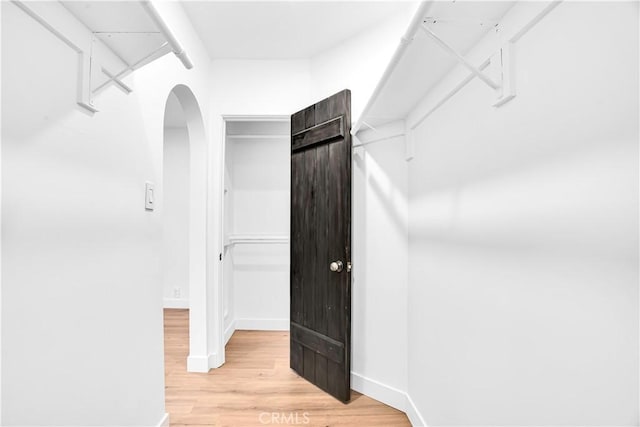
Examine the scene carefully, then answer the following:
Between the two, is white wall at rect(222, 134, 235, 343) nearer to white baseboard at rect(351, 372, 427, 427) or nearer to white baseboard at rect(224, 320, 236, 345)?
white baseboard at rect(224, 320, 236, 345)

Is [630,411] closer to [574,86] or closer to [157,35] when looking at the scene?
[574,86]

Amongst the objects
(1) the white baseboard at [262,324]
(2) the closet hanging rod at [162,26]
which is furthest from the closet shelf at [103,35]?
(1) the white baseboard at [262,324]

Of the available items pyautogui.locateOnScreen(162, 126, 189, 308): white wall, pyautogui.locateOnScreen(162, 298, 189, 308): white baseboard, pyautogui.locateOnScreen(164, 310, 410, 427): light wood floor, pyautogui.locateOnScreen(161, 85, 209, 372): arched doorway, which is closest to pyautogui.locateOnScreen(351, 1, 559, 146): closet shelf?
pyautogui.locateOnScreen(161, 85, 209, 372): arched doorway

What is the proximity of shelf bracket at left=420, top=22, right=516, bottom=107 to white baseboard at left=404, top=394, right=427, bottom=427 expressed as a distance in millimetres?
1576

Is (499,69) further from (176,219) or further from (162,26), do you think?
(176,219)

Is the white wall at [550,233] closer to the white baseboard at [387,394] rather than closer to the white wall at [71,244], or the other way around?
the white baseboard at [387,394]

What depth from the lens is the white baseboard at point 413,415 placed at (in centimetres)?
174

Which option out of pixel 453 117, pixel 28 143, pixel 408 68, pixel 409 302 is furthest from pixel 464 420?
pixel 28 143

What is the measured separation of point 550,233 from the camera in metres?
0.86

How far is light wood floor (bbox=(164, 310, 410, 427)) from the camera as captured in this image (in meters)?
1.91

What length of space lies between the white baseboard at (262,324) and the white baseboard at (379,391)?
4.77 feet

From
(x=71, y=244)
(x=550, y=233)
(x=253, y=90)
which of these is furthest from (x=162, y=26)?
(x=253, y=90)

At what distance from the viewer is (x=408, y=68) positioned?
1.33 m

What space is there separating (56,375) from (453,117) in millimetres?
1685
